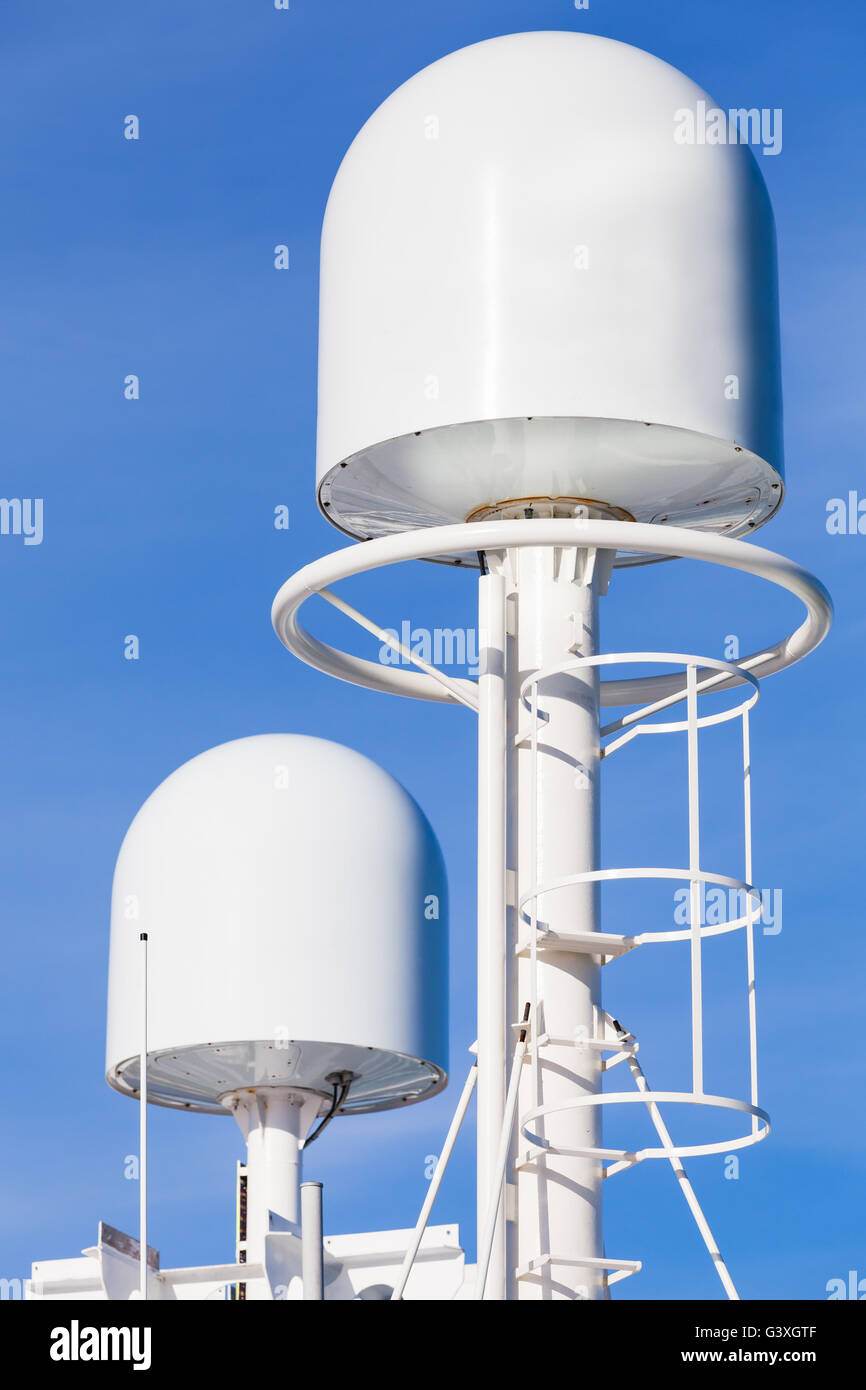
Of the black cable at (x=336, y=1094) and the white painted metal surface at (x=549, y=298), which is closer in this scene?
the white painted metal surface at (x=549, y=298)

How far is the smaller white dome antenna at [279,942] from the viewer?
30.6 metres

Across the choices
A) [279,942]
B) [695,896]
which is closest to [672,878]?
[695,896]

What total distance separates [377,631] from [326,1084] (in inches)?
406

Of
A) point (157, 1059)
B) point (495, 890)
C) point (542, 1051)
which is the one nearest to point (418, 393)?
point (495, 890)

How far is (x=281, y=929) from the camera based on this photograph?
30719 mm

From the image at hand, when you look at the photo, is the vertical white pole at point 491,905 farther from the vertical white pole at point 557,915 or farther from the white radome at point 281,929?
the white radome at point 281,929

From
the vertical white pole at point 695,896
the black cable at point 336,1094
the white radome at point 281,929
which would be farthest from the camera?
the black cable at point 336,1094

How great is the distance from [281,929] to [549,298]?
10.6 m

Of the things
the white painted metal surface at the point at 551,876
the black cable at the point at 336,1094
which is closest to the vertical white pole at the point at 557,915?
the white painted metal surface at the point at 551,876

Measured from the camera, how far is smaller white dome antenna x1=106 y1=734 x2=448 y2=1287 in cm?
3058

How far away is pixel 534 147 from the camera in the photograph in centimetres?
2298

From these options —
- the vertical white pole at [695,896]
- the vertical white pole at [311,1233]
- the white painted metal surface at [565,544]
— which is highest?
the white painted metal surface at [565,544]

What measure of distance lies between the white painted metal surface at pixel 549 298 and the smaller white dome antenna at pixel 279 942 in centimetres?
793

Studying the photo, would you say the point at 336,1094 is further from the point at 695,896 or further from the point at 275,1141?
the point at 695,896
